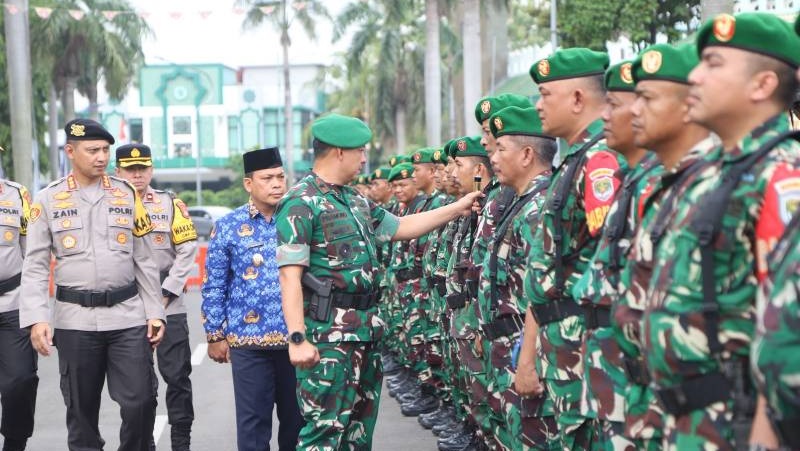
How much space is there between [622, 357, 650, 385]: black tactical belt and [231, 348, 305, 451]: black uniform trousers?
344 centimetres

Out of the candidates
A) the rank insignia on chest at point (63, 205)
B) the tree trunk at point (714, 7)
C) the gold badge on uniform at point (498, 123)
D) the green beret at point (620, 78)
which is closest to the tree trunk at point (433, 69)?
the tree trunk at point (714, 7)

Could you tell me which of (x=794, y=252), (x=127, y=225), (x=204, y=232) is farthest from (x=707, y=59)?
(x=204, y=232)

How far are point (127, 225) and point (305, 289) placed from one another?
1.50 metres

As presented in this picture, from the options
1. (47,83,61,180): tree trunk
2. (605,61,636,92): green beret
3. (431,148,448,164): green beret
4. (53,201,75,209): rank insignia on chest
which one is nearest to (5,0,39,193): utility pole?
(431,148,448,164): green beret

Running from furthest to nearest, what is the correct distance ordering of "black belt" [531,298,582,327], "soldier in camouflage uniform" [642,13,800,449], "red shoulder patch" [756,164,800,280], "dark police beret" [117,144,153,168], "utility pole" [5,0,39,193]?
"utility pole" [5,0,39,193] < "dark police beret" [117,144,153,168] < "black belt" [531,298,582,327] < "soldier in camouflage uniform" [642,13,800,449] < "red shoulder patch" [756,164,800,280]

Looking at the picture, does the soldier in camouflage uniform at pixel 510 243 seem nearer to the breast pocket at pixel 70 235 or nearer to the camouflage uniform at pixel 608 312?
the camouflage uniform at pixel 608 312

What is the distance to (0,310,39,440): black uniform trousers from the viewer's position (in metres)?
7.71

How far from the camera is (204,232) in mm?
48906

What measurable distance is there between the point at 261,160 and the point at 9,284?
1.93 meters

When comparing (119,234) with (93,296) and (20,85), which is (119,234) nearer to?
(93,296)

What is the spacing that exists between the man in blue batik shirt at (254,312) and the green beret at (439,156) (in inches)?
113

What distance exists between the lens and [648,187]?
13.5ft

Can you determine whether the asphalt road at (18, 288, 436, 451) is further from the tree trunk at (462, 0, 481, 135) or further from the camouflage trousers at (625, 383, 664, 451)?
the tree trunk at (462, 0, 481, 135)

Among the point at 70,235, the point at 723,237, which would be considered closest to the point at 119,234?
the point at 70,235
